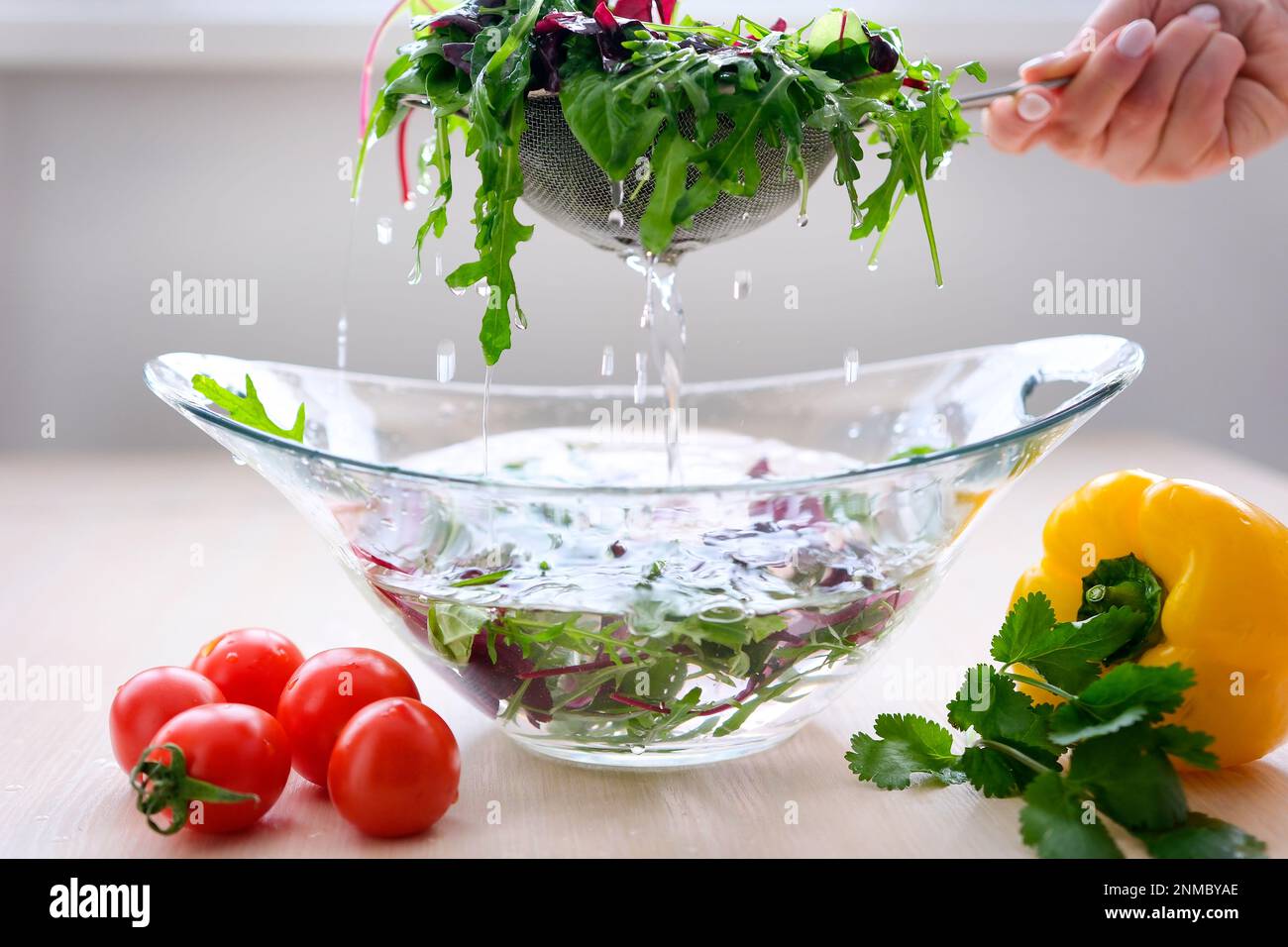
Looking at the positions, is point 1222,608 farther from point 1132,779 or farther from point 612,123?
point 612,123

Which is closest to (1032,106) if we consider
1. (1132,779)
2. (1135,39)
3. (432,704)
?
(1135,39)

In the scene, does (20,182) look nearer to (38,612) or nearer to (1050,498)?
(38,612)

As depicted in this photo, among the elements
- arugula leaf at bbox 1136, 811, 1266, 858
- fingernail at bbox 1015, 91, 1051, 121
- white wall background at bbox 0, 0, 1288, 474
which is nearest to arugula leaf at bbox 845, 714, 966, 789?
arugula leaf at bbox 1136, 811, 1266, 858

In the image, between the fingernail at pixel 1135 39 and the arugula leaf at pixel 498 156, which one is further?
the fingernail at pixel 1135 39

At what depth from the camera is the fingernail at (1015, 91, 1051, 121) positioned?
1056 millimetres

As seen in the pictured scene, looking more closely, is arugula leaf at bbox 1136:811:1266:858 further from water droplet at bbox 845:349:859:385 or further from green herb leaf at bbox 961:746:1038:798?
water droplet at bbox 845:349:859:385

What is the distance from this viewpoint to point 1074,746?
0.76m

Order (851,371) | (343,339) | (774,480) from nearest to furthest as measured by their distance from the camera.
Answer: (774,480)
(851,371)
(343,339)

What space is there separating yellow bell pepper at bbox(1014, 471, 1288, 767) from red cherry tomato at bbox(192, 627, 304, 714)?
56 centimetres

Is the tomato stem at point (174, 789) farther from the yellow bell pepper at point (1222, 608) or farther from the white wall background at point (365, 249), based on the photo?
the white wall background at point (365, 249)

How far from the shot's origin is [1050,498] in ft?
5.47

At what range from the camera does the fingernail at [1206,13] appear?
42.2 inches

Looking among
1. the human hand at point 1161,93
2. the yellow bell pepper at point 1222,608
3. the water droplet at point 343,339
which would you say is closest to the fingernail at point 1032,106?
the human hand at point 1161,93

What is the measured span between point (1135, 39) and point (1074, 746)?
0.58 m
